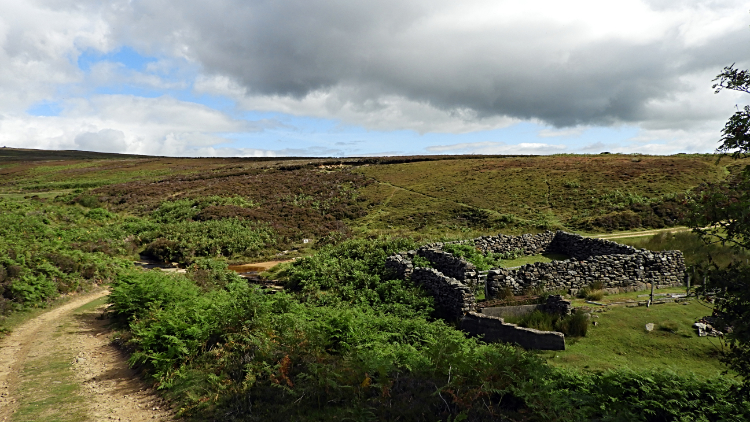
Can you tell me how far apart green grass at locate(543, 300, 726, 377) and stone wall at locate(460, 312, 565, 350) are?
39cm

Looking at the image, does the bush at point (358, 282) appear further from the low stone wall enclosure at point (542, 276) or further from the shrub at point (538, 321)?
the shrub at point (538, 321)

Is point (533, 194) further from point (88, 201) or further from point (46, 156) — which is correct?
point (46, 156)

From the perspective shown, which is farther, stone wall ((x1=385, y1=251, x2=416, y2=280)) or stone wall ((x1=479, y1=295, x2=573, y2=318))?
stone wall ((x1=385, y1=251, x2=416, y2=280))

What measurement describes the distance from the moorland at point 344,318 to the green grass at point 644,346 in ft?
0.18

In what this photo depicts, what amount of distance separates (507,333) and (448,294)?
3.18 metres

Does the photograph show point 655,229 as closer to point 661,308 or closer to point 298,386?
point 661,308

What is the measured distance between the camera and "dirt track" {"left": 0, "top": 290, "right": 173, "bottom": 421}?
26.5ft

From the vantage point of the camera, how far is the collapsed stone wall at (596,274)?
16.0m

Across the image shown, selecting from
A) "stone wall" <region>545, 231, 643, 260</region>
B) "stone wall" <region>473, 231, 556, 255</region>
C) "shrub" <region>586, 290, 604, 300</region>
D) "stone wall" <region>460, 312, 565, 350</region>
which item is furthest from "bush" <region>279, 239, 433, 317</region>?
"stone wall" <region>545, 231, 643, 260</region>

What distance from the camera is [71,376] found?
31.5 feet

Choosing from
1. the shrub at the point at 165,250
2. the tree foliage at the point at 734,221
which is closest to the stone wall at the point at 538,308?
the tree foliage at the point at 734,221

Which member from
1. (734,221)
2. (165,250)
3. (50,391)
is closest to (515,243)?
(734,221)

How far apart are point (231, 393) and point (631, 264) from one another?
1597 cm

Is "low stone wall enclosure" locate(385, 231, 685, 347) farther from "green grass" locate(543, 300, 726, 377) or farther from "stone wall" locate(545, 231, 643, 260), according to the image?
"green grass" locate(543, 300, 726, 377)
